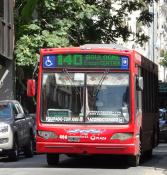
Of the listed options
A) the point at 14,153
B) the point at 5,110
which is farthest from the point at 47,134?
the point at 5,110

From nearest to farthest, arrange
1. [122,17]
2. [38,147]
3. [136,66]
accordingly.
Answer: [38,147] < [136,66] < [122,17]

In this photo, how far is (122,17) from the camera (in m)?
32.6

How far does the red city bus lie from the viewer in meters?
14.5

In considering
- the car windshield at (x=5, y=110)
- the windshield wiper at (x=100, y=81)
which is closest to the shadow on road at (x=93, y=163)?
the windshield wiper at (x=100, y=81)

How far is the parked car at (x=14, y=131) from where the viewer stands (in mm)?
18953

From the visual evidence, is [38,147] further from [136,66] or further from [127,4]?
[127,4]

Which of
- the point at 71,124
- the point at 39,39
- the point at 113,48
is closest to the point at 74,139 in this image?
the point at 71,124

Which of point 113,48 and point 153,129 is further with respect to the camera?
point 153,129

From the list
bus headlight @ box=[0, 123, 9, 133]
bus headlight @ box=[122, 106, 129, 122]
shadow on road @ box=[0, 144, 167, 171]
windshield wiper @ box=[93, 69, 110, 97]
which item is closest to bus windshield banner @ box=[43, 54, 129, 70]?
windshield wiper @ box=[93, 69, 110, 97]

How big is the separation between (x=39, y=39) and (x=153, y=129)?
31.1 feet

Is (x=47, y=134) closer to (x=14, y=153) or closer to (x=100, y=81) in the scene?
(x=100, y=81)

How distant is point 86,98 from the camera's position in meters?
14.8

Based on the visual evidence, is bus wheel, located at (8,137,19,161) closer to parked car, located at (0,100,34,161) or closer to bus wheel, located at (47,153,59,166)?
parked car, located at (0,100,34,161)

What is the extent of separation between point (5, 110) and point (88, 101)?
18.3ft
